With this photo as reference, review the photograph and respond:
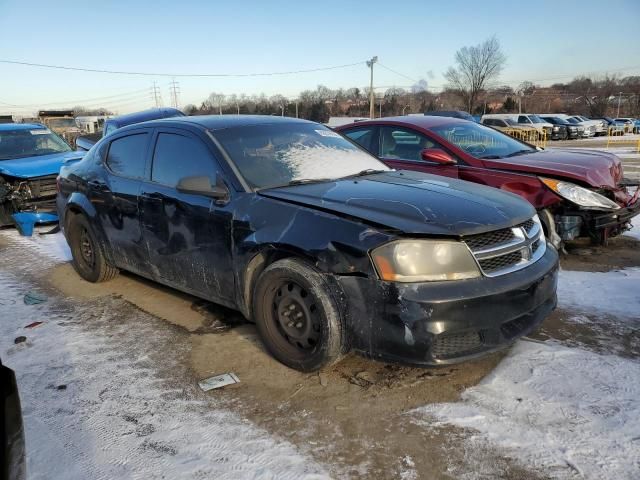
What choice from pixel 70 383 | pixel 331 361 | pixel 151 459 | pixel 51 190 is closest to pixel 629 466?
pixel 331 361

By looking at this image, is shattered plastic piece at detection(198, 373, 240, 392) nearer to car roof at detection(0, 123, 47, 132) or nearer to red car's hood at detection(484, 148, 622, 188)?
red car's hood at detection(484, 148, 622, 188)

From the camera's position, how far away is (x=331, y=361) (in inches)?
117

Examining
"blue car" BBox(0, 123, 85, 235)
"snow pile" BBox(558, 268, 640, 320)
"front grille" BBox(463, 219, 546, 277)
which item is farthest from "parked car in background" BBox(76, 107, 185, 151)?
"front grille" BBox(463, 219, 546, 277)

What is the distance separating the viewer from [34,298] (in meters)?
4.84

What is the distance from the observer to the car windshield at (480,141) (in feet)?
18.5

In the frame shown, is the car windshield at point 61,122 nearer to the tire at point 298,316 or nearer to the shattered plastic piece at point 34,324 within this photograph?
the shattered plastic piece at point 34,324

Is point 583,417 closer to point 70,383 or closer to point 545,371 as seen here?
point 545,371

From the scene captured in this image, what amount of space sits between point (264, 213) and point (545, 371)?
201 centimetres

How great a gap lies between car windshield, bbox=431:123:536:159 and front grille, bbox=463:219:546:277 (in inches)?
101

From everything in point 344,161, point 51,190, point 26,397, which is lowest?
point 26,397

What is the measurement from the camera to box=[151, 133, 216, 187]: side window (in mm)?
3719

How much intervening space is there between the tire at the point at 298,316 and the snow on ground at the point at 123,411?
551mm

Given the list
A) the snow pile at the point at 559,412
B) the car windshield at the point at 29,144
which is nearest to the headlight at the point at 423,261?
the snow pile at the point at 559,412

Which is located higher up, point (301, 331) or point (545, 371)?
point (301, 331)
